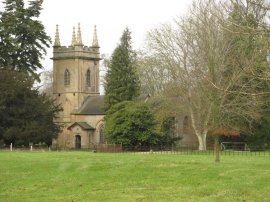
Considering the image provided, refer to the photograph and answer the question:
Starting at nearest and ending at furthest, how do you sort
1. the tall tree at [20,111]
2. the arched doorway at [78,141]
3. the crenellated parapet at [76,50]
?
1. the tall tree at [20,111]
2. the arched doorway at [78,141]
3. the crenellated parapet at [76,50]

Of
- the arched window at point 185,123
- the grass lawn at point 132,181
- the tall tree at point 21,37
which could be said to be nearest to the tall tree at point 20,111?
the tall tree at point 21,37

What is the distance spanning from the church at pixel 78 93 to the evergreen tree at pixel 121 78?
8606mm

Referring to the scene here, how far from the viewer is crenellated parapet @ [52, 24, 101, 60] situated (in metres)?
76.8

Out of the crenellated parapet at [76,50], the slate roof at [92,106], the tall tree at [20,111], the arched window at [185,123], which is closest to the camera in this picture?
the tall tree at [20,111]

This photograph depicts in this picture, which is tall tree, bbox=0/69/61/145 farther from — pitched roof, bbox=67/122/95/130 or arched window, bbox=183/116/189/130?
arched window, bbox=183/116/189/130

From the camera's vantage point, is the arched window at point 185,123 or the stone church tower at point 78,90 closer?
the arched window at point 185,123

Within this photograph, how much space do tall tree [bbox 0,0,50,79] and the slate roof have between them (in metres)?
10.0

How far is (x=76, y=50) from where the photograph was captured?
7681 cm

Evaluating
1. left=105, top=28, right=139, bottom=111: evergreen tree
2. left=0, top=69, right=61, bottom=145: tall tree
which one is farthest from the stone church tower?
left=0, top=69, right=61, bottom=145: tall tree

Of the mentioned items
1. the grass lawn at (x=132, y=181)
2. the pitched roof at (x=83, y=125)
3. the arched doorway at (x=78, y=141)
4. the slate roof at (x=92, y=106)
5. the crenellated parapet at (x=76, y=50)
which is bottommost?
the grass lawn at (x=132, y=181)

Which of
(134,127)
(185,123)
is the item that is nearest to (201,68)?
(134,127)

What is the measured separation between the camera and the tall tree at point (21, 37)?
6494cm

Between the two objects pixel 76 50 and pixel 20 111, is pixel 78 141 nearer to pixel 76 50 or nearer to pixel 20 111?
pixel 76 50

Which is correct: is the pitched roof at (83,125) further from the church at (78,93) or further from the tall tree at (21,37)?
the tall tree at (21,37)
